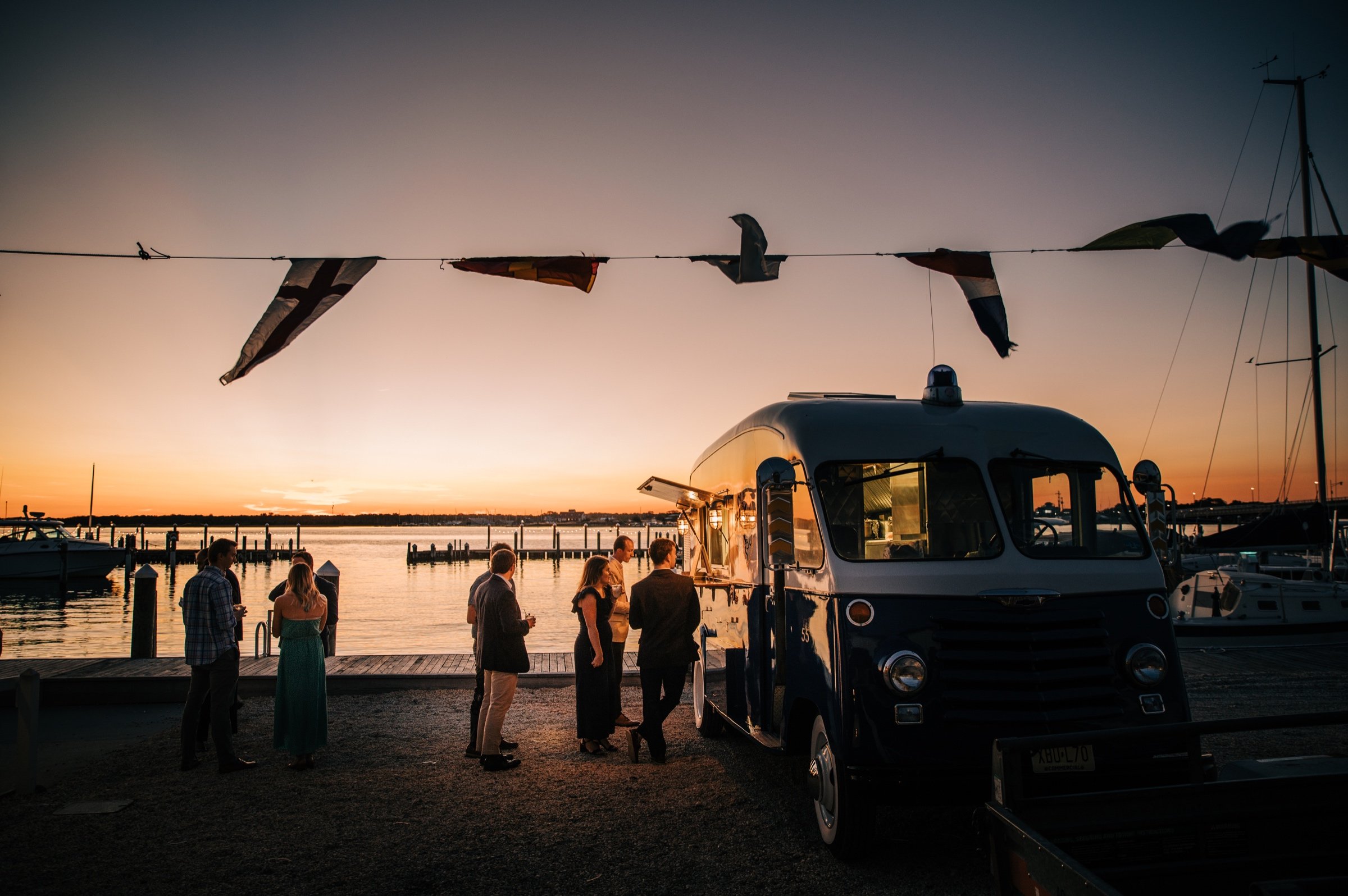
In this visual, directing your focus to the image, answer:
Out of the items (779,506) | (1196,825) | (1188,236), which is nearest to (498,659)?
(779,506)

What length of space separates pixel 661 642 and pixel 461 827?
2.45 m

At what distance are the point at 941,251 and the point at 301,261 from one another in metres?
6.12

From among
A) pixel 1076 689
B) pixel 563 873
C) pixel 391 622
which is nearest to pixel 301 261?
pixel 563 873

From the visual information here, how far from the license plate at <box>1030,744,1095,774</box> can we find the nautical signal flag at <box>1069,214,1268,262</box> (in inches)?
196

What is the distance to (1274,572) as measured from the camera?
89.2ft

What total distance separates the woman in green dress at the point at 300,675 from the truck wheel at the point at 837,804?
4.54 m

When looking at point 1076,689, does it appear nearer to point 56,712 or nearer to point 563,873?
point 563,873

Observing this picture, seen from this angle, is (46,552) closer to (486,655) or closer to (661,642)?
(486,655)

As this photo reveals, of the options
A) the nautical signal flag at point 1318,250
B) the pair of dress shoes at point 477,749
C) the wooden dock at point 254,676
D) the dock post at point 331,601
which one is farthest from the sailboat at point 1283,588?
the dock post at point 331,601

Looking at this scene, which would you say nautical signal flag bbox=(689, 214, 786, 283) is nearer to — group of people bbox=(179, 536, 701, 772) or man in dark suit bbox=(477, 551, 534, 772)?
group of people bbox=(179, 536, 701, 772)

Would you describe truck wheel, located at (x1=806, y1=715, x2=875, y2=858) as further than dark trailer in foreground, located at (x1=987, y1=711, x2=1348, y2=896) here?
Yes

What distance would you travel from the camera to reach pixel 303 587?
7848mm

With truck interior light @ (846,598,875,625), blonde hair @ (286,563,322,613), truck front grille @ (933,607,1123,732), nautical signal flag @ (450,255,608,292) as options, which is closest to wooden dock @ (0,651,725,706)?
blonde hair @ (286,563,322,613)

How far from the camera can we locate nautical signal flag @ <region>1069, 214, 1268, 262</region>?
800 centimetres
